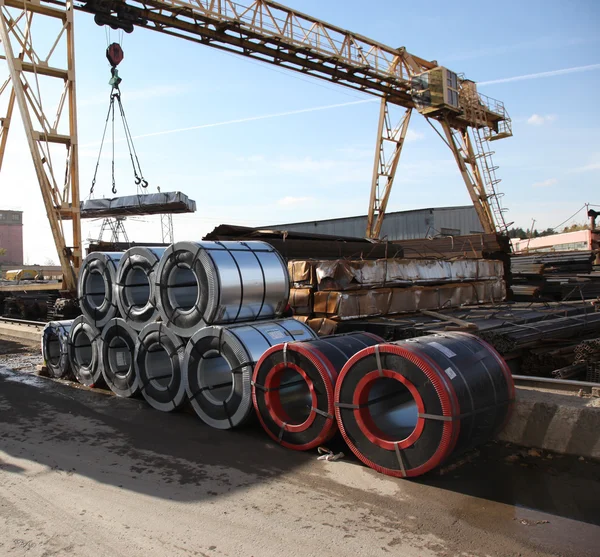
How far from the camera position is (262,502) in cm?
379

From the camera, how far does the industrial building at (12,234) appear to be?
93.2 meters

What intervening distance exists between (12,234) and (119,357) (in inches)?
3992

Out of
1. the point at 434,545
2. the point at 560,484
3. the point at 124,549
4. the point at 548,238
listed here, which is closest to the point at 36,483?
the point at 124,549

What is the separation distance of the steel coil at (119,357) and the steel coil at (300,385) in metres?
2.42

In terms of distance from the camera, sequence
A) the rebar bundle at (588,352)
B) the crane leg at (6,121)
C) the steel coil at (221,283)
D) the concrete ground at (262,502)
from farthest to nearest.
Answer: the crane leg at (6,121) → the rebar bundle at (588,352) → the steel coil at (221,283) → the concrete ground at (262,502)

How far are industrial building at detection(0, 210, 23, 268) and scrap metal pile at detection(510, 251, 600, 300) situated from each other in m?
95.2

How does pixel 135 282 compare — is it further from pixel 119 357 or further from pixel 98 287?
pixel 98 287

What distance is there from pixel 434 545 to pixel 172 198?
53.8 ft

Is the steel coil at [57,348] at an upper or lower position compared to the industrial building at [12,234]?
lower

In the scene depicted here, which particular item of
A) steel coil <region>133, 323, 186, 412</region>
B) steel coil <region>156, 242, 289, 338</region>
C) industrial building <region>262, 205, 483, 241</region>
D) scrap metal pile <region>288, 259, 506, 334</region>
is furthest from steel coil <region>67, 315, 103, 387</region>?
industrial building <region>262, 205, 483, 241</region>

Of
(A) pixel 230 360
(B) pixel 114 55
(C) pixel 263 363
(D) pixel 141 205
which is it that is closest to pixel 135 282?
A: (A) pixel 230 360

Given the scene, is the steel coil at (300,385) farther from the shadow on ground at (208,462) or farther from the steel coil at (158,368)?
the steel coil at (158,368)

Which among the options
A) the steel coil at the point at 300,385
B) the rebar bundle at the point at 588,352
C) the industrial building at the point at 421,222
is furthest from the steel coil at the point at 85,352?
the industrial building at the point at 421,222

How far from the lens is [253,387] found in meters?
5.29
